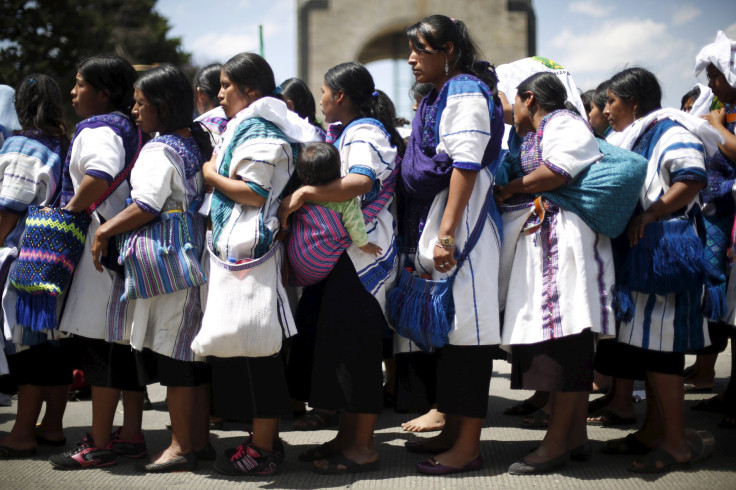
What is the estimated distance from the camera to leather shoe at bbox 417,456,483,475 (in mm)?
3250

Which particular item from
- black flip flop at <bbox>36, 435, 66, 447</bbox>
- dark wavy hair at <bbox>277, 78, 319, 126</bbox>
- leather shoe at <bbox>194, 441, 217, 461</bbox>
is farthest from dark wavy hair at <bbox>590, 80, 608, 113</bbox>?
black flip flop at <bbox>36, 435, 66, 447</bbox>

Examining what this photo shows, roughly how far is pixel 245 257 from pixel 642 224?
5.56ft

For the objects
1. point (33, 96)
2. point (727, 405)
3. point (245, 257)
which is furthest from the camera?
point (727, 405)

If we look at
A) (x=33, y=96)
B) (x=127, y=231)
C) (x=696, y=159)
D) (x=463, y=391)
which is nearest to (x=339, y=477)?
(x=463, y=391)

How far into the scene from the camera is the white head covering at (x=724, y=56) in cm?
385

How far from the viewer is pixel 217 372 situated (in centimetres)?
332

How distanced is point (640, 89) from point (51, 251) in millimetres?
2807

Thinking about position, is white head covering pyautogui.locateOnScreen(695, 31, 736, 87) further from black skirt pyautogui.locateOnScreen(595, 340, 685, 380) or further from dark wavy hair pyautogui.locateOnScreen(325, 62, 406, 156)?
dark wavy hair pyautogui.locateOnScreen(325, 62, 406, 156)

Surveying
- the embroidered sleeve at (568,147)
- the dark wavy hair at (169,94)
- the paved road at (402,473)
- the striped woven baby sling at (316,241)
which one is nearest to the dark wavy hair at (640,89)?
the embroidered sleeve at (568,147)

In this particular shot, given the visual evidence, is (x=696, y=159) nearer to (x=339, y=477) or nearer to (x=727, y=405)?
(x=727, y=405)

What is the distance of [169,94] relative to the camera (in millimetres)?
3508

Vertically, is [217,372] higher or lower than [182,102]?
lower

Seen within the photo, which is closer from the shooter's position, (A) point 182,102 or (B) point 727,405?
(A) point 182,102

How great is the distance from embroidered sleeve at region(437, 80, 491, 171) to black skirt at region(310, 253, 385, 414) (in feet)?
2.16
